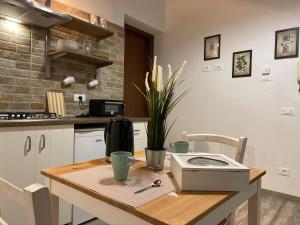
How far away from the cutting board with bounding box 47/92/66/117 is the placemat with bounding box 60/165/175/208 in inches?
62.7

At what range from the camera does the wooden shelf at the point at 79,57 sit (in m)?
2.34

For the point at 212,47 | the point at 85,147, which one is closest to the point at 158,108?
the point at 85,147

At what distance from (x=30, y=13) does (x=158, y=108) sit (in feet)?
5.61

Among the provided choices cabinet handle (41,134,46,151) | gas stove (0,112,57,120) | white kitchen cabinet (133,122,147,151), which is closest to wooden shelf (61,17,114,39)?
gas stove (0,112,57,120)

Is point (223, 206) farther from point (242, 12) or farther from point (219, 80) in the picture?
point (242, 12)

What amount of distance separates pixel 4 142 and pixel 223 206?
1428 millimetres

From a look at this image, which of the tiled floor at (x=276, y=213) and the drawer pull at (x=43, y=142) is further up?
the drawer pull at (x=43, y=142)

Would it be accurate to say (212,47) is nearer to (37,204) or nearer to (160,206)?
(160,206)

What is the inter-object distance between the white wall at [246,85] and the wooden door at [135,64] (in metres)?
0.52

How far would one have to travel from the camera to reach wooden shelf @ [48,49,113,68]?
7.66ft

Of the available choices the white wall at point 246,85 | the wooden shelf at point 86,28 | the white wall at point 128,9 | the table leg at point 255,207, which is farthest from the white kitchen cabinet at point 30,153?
the white wall at point 246,85

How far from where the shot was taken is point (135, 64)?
12.7ft

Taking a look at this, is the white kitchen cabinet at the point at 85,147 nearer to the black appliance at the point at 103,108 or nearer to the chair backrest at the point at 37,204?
the black appliance at the point at 103,108

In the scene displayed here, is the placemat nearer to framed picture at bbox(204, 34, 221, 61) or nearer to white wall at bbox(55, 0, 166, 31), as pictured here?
white wall at bbox(55, 0, 166, 31)
